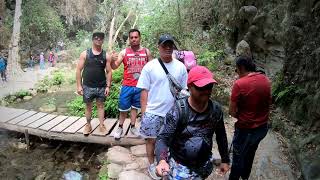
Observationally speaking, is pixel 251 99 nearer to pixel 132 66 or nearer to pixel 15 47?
pixel 132 66

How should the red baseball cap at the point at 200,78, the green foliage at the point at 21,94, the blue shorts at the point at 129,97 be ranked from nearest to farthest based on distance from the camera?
the red baseball cap at the point at 200,78 → the blue shorts at the point at 129,97 → the green foliage at the point at 21,94

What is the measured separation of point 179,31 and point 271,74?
5.18 meters

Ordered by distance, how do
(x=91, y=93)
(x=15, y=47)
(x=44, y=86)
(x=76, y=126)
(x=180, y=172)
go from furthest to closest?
(x=15, y=47) → (x=44, y=86) → (x=76, y=126) → (x=91, y=93) → (x=180, y=172)

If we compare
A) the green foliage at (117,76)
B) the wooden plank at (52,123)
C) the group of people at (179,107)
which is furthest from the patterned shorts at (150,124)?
the green foliage at (117,76)

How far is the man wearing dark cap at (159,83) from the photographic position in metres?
4.11

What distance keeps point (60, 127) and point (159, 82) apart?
13.1 feet

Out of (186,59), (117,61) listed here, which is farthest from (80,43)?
(186,59)

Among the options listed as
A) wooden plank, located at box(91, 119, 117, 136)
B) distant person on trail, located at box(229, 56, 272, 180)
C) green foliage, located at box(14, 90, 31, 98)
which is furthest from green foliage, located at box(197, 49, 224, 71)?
green foliage, located at box(14, 90, 31, 98)

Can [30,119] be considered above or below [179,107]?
below

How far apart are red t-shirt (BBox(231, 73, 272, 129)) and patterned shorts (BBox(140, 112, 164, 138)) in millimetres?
948

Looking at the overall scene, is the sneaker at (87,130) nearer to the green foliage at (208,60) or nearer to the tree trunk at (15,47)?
the green foliage at (208,60)

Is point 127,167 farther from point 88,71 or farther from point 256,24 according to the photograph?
point 256,24

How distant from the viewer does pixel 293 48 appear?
8438mm

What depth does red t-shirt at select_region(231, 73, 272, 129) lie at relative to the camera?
4.12 m
